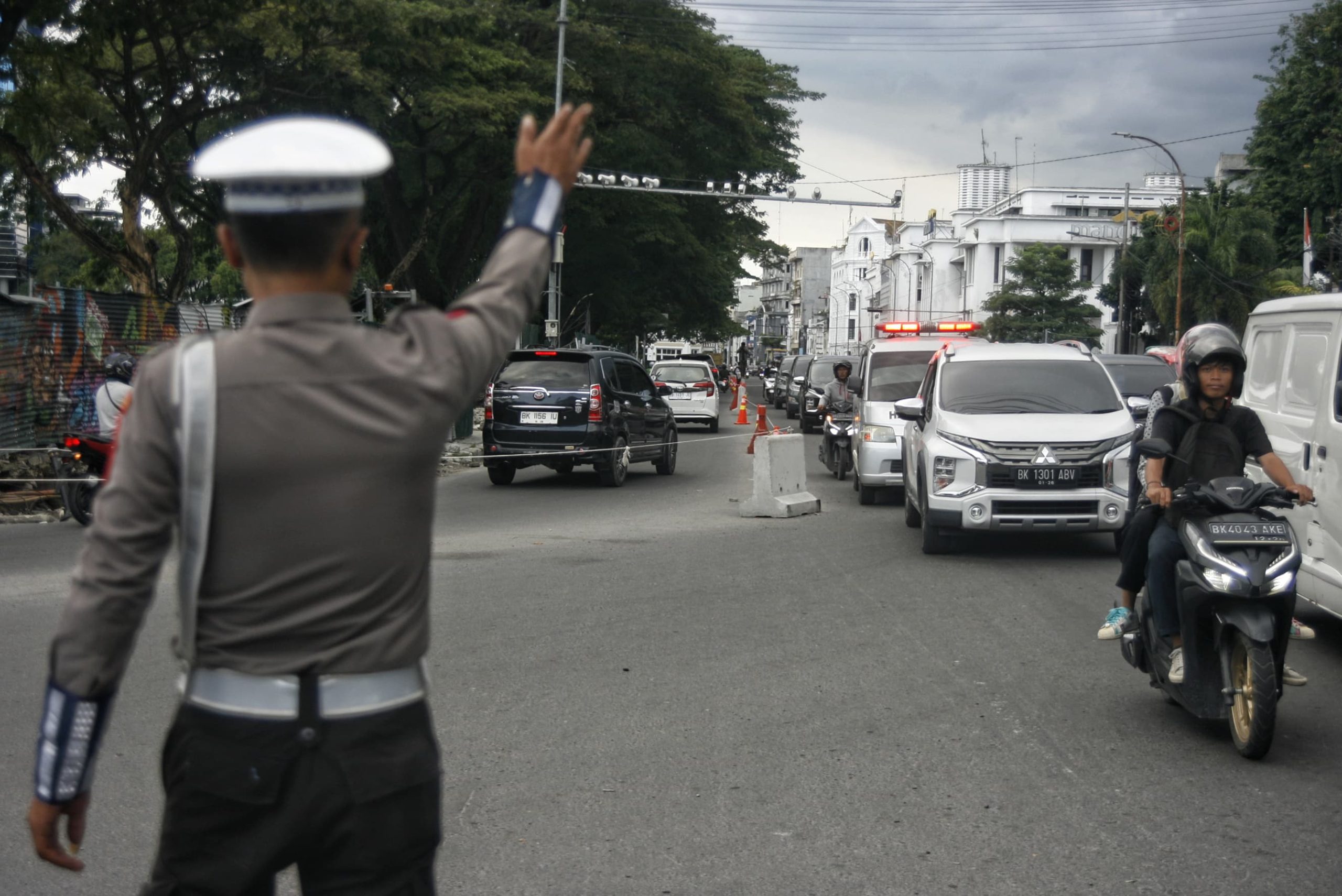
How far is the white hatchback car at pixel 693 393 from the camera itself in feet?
111

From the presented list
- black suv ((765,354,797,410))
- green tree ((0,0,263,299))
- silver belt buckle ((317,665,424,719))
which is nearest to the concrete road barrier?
green tree ((0,0,263,299))

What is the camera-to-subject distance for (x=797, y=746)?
6.06 meters

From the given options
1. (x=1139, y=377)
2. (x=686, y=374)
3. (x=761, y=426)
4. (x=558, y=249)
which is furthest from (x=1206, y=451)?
(x=558, y=249)

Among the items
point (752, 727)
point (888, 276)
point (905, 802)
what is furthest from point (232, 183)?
point (888, 276)

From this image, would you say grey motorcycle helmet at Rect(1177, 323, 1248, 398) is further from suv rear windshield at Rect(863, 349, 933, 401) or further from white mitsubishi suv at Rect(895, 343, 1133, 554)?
suv rear windshield at Rect(863, 349, 933, 401)

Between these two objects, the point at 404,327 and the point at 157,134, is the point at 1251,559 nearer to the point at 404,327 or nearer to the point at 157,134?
the point at 404,327

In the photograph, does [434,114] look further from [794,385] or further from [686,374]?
[794,385]

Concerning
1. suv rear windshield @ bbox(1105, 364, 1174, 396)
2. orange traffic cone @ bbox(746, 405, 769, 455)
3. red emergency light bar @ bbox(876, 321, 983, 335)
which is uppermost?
red emergency light bar @ bbox(876, 321, 983, 335)

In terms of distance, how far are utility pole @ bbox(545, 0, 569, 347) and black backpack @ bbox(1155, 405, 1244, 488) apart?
25.9 metres

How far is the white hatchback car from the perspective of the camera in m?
33.9

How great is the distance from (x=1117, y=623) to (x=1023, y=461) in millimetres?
5019

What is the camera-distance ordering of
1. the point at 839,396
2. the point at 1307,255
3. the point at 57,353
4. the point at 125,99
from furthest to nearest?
the point at 1307,255
the point at 125,99
the point at 839,396
the point at 57,353

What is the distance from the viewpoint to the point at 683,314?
50.9 m

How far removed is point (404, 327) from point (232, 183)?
0.35m
